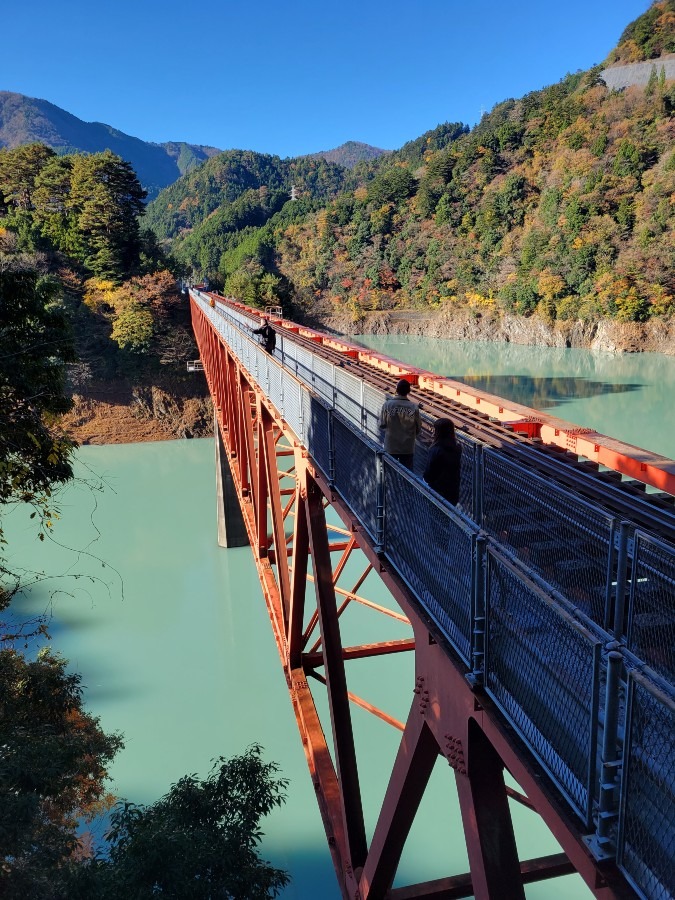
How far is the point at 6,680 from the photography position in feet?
24.5

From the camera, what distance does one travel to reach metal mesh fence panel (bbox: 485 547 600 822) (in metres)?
Answer: 2.04

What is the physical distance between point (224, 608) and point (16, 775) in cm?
1108

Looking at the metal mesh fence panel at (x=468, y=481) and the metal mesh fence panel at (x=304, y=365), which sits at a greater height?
the metal mesh fence panel at (x=304, y=365)

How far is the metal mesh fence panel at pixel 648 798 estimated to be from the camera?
5.61 ft

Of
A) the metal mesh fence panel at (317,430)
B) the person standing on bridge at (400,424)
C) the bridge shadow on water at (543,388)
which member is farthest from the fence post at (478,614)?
the bridge shadow on water at (543,388)

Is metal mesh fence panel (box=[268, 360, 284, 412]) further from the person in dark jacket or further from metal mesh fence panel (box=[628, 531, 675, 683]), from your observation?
metal mesh fence panel (box=[628, 531, 675, 683])

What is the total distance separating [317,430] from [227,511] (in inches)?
605

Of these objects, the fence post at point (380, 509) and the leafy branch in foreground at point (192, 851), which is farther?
the leafy branch in foreground at point (192, 851)

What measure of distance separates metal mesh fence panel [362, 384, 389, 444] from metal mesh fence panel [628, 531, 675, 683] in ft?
10.0

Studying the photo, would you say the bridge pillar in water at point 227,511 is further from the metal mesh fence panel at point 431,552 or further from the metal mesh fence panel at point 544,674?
the metal mesh fence panel at point 544,674

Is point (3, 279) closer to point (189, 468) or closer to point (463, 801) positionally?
point (463, 801)

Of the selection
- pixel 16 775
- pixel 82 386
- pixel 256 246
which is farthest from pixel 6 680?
pixel 256 246

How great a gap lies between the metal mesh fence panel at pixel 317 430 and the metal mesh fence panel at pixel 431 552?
140 cm

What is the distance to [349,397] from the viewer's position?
680 centimetres
